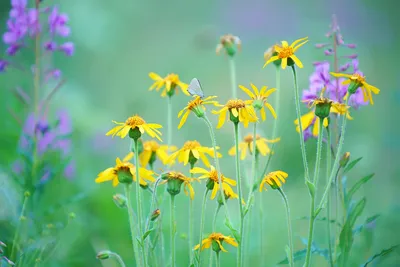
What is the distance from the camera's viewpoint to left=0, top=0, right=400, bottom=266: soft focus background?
159 cm

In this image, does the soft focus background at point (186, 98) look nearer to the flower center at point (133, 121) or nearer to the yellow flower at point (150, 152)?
the yellow flower at point (150, 152)

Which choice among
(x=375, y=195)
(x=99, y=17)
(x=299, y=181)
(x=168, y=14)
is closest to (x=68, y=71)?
(x=99, y=17)

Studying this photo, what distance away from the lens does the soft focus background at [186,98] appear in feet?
5.21

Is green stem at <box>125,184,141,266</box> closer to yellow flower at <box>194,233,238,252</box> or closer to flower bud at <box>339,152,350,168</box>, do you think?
yellow flower at <box>194,233,238,252</box>

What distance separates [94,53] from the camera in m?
3.19

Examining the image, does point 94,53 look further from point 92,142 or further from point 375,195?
point 375,195

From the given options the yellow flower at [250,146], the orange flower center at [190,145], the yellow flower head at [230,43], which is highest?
the yellow flower head at [230,43]

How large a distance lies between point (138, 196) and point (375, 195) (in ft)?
3.61

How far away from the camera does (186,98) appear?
8.64 ft

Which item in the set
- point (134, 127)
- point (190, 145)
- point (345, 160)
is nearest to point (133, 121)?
point (134, 127)

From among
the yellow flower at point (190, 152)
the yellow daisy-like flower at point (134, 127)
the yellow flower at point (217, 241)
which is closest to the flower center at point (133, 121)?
the yellow daisy-like flower at point (134, 127)

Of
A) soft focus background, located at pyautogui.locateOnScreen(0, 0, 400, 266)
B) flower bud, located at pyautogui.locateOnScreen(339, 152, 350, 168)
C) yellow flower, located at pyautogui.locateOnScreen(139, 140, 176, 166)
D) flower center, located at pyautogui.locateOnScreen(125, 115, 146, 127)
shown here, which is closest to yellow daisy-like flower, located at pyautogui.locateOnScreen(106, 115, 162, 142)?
flower center, located at pyautogui.locateOnScreen(125, 115, 146, 127)

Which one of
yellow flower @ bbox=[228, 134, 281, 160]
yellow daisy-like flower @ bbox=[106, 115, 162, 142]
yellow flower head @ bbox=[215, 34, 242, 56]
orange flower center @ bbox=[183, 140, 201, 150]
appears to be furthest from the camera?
yellow flower head @ bbox=[215, 34, 242, 56]

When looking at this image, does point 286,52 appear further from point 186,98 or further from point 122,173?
point 186,98
